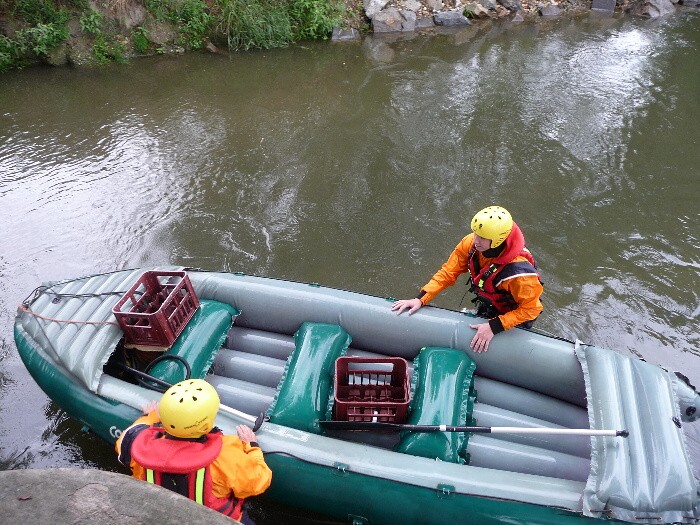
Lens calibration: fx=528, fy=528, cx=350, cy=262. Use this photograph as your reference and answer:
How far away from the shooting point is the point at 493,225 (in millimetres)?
3002

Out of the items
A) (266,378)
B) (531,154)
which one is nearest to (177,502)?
(266,378)

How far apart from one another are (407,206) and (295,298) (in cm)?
275

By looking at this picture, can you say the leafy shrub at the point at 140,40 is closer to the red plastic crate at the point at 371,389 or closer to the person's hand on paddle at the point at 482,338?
the red plastic crate at the point at 371,389

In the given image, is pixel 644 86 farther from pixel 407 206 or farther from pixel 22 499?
pixel 22 499

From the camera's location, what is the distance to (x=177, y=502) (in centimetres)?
141

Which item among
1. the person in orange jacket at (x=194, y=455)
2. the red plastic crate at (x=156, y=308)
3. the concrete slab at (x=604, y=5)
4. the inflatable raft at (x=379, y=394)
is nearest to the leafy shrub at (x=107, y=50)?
the inflatable raft at (x=379, y=394)

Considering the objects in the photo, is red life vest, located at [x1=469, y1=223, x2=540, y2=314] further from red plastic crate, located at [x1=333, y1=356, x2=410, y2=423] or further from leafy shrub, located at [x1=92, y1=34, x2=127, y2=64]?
leafy shrub, located at [x1=92, y1=34, x2=127, y2=64]

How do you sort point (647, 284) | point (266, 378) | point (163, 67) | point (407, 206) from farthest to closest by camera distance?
point (163, 67) < point (407, 206) < point (647, 284) < point (266, 378)

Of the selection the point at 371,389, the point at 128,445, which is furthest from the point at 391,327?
the point at 128,445

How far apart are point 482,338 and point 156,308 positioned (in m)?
2.16

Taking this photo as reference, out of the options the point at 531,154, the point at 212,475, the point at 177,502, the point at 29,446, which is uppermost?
the point at 177,502

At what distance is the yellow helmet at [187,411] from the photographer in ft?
7.38

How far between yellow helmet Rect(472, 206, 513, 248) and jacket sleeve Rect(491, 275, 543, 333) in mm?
279

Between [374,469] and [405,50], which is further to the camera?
[405,50]
